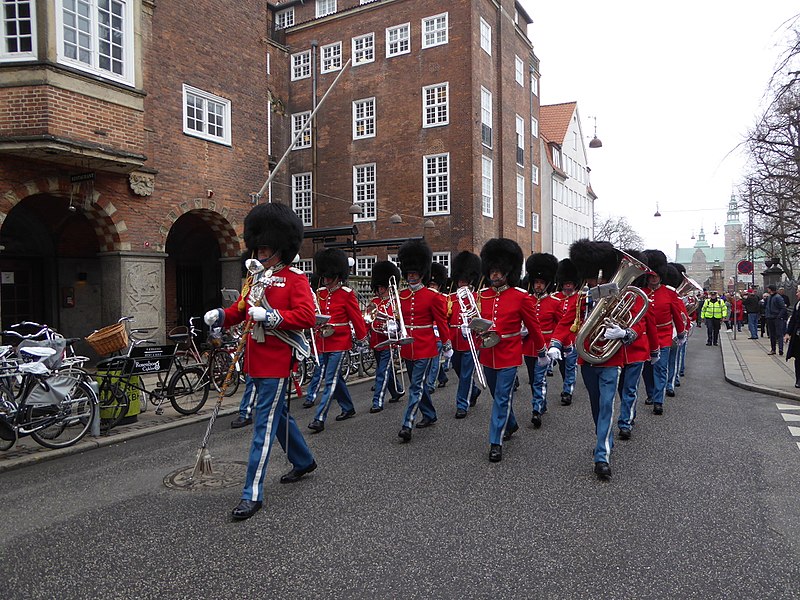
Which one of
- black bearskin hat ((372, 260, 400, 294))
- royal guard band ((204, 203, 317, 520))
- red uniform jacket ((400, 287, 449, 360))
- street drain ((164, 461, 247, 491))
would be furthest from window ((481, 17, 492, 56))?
street drain ((164, 461, 247, 491))

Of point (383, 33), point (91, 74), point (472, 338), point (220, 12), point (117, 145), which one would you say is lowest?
point (472, 338)

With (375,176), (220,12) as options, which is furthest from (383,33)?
(220,12)

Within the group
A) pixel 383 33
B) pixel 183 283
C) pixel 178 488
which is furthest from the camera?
pixel 383 33

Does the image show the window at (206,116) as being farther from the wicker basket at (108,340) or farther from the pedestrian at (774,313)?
the pedestrian at (774,313)

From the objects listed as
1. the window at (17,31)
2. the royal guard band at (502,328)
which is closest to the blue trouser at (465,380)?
the royal guard band at (502,328)

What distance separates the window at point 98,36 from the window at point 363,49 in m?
16.9

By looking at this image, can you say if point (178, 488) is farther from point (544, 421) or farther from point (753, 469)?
point (753, 469)

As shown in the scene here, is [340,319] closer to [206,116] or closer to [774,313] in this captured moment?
[206,116]

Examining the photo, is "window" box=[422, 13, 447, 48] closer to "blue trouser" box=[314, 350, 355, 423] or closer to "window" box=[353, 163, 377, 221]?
"window" box=[353, 163, 377, 221]

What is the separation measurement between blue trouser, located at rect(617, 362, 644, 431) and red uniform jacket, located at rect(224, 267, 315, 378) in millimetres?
3943

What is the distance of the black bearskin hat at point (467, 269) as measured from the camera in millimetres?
10586

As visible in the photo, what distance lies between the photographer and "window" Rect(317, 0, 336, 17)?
1195 inches

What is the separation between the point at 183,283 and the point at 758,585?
16.9m

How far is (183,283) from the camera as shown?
59.9 feet
